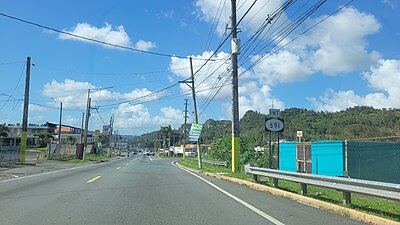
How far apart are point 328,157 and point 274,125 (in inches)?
221

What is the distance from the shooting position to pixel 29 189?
47.9 feet

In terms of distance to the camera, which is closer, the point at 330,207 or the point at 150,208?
the point at 150,208

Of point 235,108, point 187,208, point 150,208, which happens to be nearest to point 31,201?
point 150,208

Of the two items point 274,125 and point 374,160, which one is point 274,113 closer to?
point 274,125

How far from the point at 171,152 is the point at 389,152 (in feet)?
334

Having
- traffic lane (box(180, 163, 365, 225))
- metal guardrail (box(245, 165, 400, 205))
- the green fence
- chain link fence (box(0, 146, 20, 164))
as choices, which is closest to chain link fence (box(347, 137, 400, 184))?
the green fence

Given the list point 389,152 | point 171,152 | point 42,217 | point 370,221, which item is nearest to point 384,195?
point 370,221

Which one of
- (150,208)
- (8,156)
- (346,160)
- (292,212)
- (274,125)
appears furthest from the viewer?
(8,156)

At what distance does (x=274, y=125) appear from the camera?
1734 cm

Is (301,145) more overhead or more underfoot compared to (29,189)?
more overhead

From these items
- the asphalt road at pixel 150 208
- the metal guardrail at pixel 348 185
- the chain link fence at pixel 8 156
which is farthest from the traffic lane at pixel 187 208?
the chain link fence at pixel 8 156

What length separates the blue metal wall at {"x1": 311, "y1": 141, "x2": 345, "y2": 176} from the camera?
20062 mm

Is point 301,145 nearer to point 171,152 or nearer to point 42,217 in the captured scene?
point 42,217

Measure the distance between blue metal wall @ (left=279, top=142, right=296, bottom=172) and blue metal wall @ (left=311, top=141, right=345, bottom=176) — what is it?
333 centimetres
